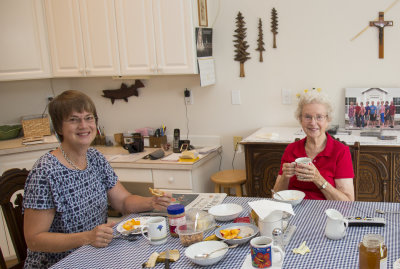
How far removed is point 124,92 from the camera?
3895mm

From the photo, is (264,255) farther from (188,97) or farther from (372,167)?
(188,97)

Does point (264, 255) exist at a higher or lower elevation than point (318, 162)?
lower

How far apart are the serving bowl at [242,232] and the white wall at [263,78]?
74.2 inches

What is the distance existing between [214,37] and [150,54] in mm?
578

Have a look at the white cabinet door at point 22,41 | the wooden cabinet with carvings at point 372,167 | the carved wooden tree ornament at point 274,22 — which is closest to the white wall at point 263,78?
the carved wooden tree ornament at point 274,22

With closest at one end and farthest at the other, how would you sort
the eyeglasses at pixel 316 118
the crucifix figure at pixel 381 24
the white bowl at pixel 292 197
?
the white bowl at pixel 292 197 → the eyeglasses at pixel 316 118 → the crucifix figure at pixel 381 24

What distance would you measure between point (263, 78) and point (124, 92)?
53.3 inches

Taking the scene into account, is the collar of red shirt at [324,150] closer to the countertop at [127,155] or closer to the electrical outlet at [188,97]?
the countertop at [127,155]

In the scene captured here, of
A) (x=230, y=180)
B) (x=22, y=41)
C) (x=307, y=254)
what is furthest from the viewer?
(x=22, y=41)

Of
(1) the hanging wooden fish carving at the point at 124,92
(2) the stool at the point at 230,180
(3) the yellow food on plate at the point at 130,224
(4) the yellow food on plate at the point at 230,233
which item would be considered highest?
(1) the hanging wooden fish carving at the point at 124,92

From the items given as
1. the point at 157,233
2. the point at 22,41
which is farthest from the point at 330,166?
the point at 22,41

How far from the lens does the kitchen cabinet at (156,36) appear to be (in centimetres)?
318

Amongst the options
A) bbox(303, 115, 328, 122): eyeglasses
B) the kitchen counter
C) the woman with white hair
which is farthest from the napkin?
the kitchen counter

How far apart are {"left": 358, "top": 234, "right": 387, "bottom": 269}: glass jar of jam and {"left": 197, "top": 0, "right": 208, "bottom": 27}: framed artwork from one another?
2426 millimetres
